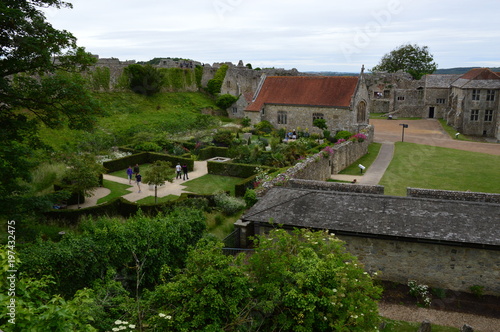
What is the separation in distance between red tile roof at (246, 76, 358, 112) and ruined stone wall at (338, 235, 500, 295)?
29667mm

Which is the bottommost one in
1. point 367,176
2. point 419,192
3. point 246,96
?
point 367,176

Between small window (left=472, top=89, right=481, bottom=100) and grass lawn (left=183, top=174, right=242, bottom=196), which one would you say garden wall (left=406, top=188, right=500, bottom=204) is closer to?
grass lawn (left=183, top=174, right=242, bottom=196)

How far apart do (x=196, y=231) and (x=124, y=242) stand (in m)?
2.89

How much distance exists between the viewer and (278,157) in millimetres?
27516

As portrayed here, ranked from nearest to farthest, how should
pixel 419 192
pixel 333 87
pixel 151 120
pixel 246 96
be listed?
pixel 419 192 < pixel 333 87 < pixel 151 120 < pixel 246 96

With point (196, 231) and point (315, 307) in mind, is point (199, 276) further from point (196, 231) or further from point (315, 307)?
point (196, 231)

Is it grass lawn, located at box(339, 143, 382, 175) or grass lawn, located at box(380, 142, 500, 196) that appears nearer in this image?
grass lawn, located at box(380, 142, 500, 196)

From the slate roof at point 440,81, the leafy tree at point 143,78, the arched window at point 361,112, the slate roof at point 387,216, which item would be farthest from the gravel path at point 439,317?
the slate roof at point 440,81

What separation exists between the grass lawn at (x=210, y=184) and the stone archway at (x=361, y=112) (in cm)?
2070

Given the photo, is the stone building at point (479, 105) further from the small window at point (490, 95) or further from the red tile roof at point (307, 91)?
the red tile roof at point (307, 91)

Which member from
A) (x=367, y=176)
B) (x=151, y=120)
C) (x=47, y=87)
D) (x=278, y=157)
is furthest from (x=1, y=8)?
(x=151, y=120)

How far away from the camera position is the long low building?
1260 centimetres

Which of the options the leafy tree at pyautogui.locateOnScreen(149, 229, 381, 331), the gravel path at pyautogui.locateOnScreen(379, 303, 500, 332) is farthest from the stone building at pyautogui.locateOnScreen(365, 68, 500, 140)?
the leafy tree at pyautogui.locateOnScreen(149, 229, 381, 331)

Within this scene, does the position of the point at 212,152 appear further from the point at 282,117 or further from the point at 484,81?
the point at 484,81
